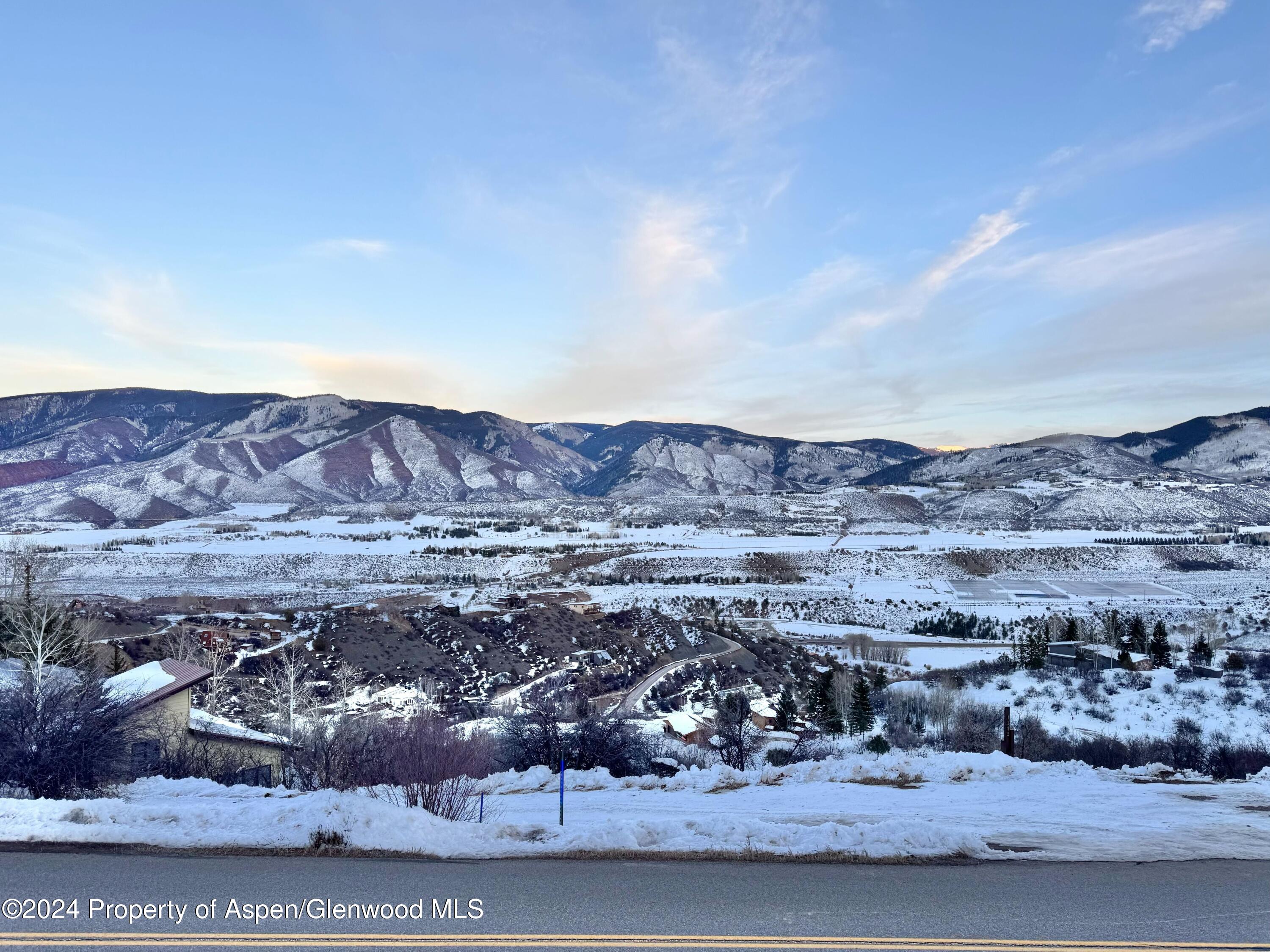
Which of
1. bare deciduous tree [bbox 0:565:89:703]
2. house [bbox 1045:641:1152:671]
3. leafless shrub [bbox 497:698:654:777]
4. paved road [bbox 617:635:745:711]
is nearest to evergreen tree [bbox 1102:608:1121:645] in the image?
house [bbox 1045:641:1152:671]

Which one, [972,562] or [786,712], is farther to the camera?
[972,562]

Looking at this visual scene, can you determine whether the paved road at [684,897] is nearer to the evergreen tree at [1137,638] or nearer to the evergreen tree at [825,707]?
the evergreen tree at [825,707]

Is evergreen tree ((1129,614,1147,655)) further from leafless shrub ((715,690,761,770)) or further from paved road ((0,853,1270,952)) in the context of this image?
paved road ((0,853,1270,952))

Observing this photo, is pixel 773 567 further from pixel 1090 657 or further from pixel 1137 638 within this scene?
pixel 1090 657

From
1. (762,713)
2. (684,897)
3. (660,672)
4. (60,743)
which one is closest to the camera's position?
(684,897)

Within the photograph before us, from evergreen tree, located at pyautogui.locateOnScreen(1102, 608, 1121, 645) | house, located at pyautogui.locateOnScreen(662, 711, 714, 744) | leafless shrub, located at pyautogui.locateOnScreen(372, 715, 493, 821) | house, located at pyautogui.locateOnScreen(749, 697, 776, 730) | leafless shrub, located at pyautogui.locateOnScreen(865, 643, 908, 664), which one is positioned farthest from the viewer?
leafless shrub, located at pyautogui.locateOnScreen(865, 643, 908, 664)

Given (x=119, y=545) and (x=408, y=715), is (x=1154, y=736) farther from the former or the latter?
(x=119, y=545)

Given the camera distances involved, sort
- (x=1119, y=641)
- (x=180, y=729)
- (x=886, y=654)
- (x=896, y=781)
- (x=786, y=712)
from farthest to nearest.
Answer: (x=886, y=654)
(x=1119, y=641)
(x=786, y=712)
(x=180, y=729)
(x=896, y=781)

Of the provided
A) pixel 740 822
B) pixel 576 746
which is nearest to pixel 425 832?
pixel 740 822
